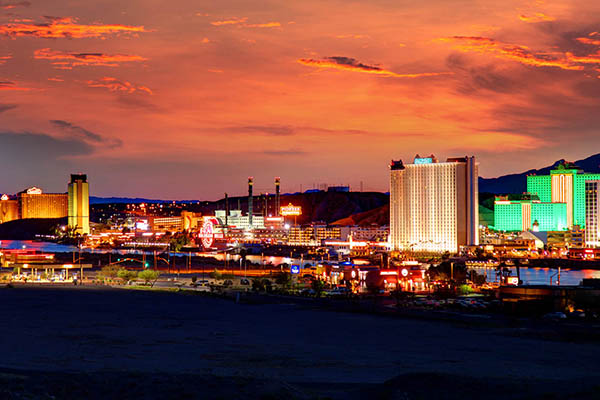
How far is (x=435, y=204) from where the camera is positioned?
579 ft

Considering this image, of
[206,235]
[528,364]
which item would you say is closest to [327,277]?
[528,364]

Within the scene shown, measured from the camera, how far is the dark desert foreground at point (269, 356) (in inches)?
660

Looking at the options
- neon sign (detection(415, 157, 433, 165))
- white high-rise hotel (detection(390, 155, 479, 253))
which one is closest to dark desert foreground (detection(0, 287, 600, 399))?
white high-rise hotel (detection(390, 155, 479, 253))

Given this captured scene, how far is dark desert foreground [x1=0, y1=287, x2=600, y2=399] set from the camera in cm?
1677

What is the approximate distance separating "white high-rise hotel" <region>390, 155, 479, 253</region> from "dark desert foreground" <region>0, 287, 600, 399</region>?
441ft

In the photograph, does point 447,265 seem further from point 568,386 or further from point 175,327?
point 568,386

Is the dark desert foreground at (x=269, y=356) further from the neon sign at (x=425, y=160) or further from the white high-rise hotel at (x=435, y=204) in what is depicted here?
the neon sign at (x=425, y=160)

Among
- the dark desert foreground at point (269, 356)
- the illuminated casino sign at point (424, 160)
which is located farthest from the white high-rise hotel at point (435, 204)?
the dark desert foreground at point (269, 356)

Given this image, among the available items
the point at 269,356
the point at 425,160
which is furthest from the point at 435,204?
the point at 269,356

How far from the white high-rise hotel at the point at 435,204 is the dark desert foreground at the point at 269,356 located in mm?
134518

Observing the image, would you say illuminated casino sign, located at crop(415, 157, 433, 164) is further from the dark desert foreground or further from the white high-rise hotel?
the dark desert foreground

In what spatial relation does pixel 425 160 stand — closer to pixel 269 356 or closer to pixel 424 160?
pixel 424 160

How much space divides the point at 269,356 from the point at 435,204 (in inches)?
6107

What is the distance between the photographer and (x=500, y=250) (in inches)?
6649
